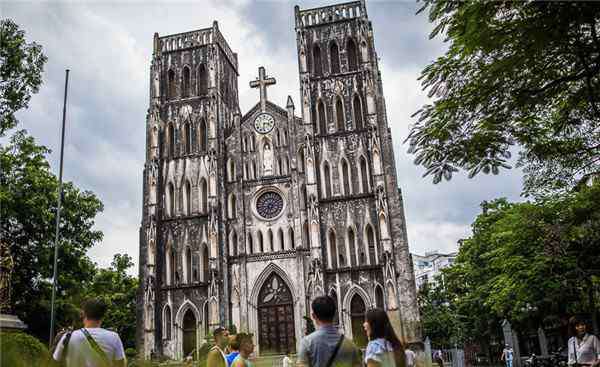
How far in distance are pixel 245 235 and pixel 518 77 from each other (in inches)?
939

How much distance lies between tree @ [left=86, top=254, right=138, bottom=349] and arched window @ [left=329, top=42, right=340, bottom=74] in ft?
62.1

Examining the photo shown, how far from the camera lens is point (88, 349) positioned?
14.6 ft

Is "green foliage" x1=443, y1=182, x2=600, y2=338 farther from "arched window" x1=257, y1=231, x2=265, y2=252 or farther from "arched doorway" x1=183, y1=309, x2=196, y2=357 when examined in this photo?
"arched doorway" x1=183, y1=309, x2=196, y2=357

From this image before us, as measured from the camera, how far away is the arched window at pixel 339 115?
30.6 metres

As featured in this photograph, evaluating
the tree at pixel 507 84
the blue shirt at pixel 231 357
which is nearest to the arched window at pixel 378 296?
the tree at pixel 507 84

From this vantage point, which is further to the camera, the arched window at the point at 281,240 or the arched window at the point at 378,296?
the arched window at the point at 281,240

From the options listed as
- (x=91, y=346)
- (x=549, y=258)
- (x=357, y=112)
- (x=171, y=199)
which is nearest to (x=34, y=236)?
(x=171, y=199)

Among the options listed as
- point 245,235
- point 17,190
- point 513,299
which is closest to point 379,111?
point 245,235

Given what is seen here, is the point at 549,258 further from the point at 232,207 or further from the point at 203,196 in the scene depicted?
the point at 203,196

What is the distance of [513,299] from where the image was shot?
76.2ft

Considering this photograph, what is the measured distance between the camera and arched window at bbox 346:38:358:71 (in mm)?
31609

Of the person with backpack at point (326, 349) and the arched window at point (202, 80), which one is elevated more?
the arched window at point (202, 80)

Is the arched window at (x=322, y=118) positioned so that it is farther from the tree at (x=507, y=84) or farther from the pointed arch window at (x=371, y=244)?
the tree at (x=507, y=84)

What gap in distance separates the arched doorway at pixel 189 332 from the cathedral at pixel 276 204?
0.07 m
